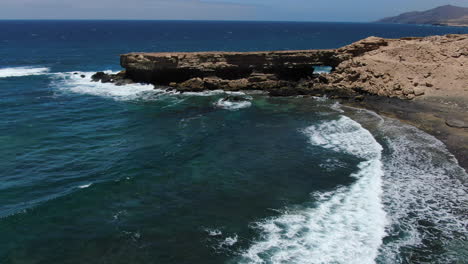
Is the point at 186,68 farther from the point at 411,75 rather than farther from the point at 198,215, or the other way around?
the point at 198,215

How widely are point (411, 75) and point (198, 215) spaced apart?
31156 mm

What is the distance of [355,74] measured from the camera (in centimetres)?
4025

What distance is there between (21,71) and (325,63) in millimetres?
45987

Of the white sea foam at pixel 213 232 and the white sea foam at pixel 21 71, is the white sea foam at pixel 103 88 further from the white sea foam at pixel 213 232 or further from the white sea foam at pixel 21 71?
the white sea foam at pixel 213 232

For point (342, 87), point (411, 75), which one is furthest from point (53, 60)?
point (411, 75)

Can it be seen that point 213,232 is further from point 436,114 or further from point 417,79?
point 417,79

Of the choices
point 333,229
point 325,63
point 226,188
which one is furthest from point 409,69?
point 333,229

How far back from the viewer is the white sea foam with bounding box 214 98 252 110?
35781mm

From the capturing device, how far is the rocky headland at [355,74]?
1361 inches

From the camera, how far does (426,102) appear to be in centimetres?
3403

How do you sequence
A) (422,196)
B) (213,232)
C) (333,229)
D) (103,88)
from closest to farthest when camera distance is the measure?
(213,232) < (333,229) < (422,196) < (103,88)

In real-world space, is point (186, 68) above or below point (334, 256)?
above

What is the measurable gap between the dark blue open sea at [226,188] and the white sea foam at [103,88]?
708 cm

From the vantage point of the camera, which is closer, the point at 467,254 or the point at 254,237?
the point at 467,254
